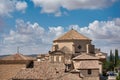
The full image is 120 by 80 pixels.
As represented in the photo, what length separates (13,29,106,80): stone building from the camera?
1298 inches

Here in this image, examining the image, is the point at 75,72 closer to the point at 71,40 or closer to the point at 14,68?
the point at 14,68

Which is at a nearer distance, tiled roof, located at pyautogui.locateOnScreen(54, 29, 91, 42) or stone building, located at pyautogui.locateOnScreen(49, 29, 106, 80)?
stone building, located at pyautogui.locateOnScreen(49, 29, 106, 80)

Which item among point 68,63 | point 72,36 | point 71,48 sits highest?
point 72,36

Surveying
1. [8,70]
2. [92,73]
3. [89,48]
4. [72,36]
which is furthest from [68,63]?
[92,73]

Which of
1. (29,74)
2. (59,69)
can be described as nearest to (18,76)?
(29,74)

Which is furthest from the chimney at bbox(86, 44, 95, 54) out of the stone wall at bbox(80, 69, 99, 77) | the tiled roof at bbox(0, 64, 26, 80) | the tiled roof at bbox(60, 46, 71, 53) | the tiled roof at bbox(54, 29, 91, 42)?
the stone wall at bbox(80, 69, 99, 77)

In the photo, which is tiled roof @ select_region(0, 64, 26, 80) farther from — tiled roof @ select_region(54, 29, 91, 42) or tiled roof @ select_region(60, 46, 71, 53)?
tiled roof @ select_region(54, 29, 91, 42)

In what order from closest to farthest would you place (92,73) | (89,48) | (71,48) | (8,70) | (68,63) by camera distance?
(92,73) → (8,70) → (68,63) → (89,48) → (71,48)

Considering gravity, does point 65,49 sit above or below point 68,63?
above

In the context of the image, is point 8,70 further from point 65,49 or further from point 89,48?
point 89,48

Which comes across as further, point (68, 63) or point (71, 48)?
point (71, 48)

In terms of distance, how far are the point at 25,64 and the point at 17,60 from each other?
98cm

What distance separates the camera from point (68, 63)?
44.0 metres

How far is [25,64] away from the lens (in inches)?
1502
